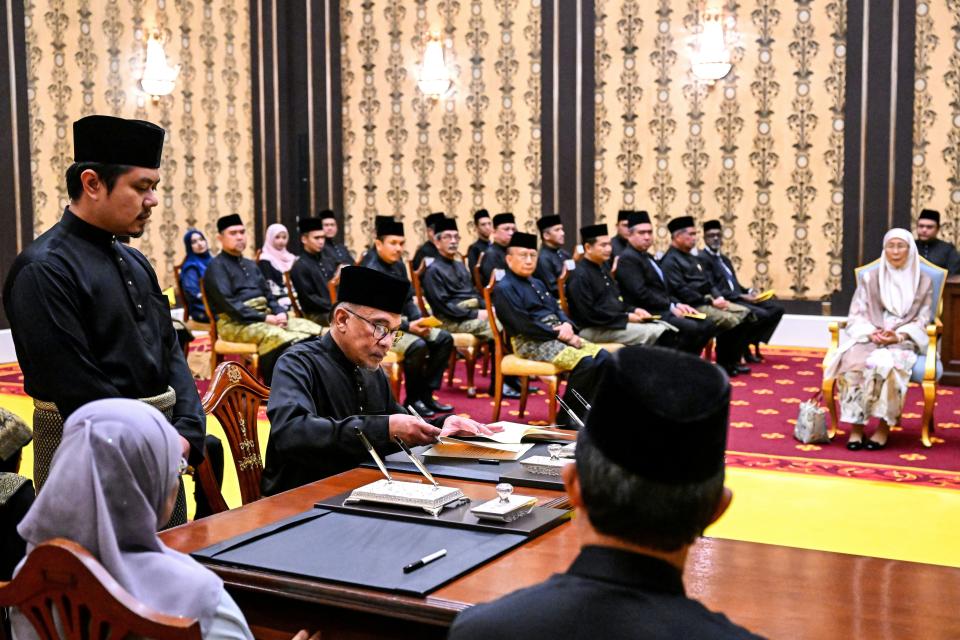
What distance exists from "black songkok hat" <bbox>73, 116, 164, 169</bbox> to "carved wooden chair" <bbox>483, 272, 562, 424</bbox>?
4118mm

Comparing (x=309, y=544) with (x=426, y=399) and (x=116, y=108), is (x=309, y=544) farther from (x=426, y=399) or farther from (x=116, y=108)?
(x=116, y=108)

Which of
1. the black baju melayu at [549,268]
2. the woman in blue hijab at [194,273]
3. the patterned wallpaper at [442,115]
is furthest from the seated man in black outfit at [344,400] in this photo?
the patterned wallpaper at [442,115]

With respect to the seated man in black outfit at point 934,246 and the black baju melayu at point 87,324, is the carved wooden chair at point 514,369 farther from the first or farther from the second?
the seated man in black outfit at point 934,246

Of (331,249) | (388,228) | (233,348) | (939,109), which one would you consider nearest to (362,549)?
(233,348)

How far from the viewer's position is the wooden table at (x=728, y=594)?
5.91ft

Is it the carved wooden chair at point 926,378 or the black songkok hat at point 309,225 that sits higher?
the black songkok hat at point 309,225

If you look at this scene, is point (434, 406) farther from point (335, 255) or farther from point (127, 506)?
point (127, 506)

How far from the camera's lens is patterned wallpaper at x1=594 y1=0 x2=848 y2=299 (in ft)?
34.8

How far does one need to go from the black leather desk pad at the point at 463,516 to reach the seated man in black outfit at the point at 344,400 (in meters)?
0.54

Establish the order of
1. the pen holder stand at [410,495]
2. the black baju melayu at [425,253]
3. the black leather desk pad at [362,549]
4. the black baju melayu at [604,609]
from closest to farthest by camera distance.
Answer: the black baju melayu at [604,609]
the black leather desk pad at [362,549]
the pen holder stand at [410,495]
the black baju melayu at [425,253]

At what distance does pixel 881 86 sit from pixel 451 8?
465 cm

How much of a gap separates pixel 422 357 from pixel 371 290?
407 cm

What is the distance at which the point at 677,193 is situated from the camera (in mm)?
11188

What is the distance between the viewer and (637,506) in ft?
3.74
